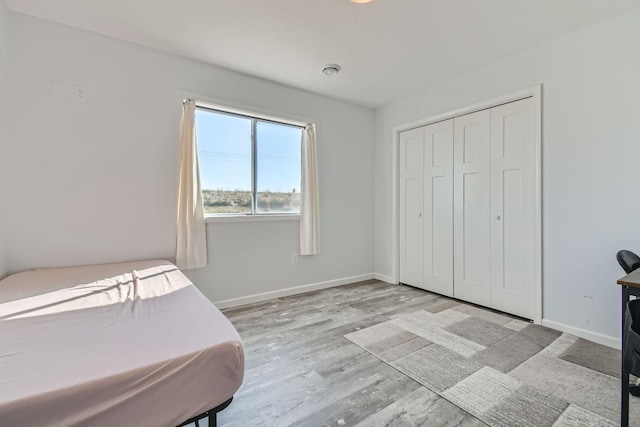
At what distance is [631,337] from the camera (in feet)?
3.91

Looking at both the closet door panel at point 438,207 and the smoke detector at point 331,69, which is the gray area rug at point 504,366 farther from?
the smoke detector at point 331,69

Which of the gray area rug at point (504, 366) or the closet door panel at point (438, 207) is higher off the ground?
the closet door panel at point (438, 207)

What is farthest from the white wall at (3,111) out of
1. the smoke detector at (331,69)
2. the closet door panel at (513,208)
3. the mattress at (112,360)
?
the closet door panel at (513,208)

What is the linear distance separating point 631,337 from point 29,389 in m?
2.14

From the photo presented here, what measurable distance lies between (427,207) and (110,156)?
3.42 metres

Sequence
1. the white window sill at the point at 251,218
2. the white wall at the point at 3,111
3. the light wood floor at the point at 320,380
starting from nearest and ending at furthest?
the light wood floor at the point at 320,380, the white wall at the point at 3,111, the white window sill at the point at 251,218

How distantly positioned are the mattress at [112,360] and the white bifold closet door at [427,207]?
2877 millimetres

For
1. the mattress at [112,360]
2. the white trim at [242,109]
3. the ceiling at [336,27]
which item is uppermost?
the ceiling at [336,27]

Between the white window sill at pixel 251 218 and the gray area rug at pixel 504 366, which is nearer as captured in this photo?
the gray area rug at pixel 504 366

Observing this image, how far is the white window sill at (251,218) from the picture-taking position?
2978mm

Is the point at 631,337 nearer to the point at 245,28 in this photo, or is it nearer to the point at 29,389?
the point at 29,389

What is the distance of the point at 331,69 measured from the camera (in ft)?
9.79

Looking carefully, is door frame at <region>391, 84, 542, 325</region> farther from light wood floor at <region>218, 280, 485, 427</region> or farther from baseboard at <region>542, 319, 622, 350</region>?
light wood floor at <region>218, 280, 485, 427</region>

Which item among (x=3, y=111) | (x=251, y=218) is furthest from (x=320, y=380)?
(x=3, y=111)
